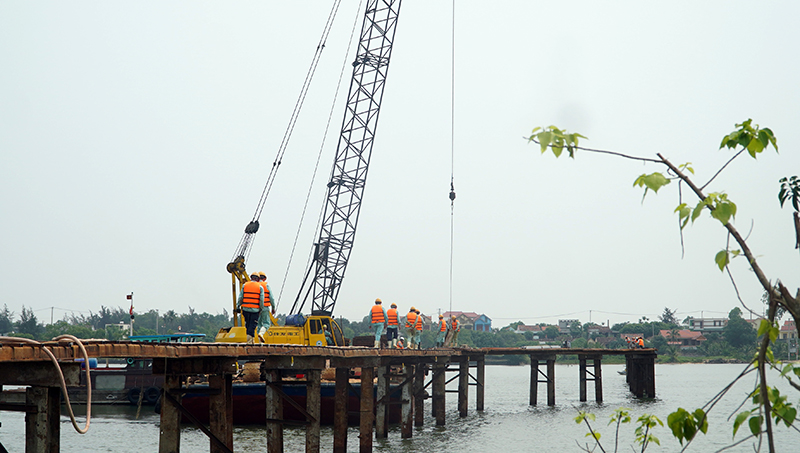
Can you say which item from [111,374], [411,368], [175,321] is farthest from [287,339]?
[175,321]

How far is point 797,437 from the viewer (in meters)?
33.7

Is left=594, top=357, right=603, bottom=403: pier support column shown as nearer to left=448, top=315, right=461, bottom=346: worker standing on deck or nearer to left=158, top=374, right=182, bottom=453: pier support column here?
left=448, top=315, right=461, bottom=346: worker standing on deck

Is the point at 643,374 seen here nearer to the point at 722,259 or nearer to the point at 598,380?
the point at 598,380

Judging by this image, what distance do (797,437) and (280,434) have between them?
2604 cm

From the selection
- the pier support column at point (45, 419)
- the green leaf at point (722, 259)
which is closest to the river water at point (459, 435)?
the pier support column at point (45, 419)

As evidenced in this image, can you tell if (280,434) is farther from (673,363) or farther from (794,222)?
(673,363)

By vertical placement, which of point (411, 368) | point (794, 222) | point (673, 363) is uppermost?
point (794, 222)

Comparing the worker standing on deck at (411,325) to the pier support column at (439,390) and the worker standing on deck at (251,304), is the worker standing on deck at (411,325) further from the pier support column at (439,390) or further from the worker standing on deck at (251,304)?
the worker standing on deck at (251,304)

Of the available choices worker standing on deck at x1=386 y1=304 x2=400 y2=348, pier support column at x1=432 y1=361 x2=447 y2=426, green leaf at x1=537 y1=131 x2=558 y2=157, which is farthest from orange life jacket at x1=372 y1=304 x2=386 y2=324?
green leaf at x1=537 y1=131 x2=558 y2=157

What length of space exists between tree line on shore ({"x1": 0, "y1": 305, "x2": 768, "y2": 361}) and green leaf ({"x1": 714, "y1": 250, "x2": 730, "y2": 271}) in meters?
120

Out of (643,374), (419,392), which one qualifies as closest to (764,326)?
(419,392)

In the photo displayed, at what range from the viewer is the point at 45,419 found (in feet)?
37.7

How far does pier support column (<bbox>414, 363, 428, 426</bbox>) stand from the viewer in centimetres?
3353

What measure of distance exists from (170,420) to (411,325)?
20.9 metres
